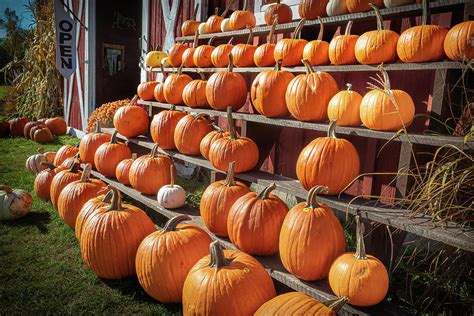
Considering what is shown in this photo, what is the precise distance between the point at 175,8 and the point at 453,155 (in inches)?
177

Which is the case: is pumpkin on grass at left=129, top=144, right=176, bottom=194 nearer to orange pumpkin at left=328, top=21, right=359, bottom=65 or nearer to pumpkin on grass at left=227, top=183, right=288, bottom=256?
pumpkin on grass at left=227, top=183, right=288, bottom=256

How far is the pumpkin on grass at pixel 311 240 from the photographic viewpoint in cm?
185

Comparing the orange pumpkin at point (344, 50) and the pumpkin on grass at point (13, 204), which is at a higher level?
the orange pumpkin at point (344, 50)

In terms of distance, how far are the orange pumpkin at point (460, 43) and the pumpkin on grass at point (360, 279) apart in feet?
3.46

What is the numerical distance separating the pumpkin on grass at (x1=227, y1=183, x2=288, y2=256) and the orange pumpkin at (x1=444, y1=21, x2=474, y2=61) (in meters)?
1.22

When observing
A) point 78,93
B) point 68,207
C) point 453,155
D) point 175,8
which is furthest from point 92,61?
point 453,155

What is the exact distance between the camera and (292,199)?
358 cm

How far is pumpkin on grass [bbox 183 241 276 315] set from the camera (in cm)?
171

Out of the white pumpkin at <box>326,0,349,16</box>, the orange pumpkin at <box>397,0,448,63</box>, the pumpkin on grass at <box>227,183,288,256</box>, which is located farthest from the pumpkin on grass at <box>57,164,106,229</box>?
the orange pumpkin at <box>397,0,448,63</box>

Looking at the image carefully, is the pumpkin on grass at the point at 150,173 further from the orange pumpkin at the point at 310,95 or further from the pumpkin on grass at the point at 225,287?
the pumpkin on grass at the point at 225,287

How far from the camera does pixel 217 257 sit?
177 cm

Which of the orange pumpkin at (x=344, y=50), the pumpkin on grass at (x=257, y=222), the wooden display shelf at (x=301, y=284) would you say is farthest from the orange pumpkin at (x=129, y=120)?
the orange pumpkin at (x=344, y=50)

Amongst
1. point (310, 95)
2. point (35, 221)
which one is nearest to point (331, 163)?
point (310, 95)

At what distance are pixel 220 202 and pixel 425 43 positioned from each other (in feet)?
5.11
